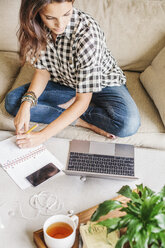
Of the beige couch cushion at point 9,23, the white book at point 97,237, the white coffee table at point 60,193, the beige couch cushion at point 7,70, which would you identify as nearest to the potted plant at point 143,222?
the white book at point 97,237

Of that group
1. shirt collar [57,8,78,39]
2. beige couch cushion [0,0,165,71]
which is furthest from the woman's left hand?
beige couch cushion [0,0,165,71]

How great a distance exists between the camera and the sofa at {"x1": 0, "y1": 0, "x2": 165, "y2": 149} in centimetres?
145

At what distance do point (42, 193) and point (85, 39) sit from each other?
0.71 metres

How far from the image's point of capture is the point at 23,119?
126 centimetres

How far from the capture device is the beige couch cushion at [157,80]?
141 cm

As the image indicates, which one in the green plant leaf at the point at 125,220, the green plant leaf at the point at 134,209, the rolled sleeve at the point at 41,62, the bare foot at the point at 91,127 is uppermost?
the rolled sleeve at the point at 41,62

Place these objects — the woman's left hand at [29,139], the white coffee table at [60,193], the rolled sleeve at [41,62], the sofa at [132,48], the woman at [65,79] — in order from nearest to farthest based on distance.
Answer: the white coffee table at [60,193] → the woman at [65,79] → the woman's left hand at [29,139] → the rolled sleeve at [41,62] → the sofa at [132,48]

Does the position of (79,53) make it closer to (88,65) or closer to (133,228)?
(88,65)

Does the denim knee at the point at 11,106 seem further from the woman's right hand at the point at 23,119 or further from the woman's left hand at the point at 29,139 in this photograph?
the woman's left hand at the point at 29,139

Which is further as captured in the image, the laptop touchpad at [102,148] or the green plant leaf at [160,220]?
the laptop touchpad at [102,148]

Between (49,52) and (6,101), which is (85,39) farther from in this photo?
(6,101)

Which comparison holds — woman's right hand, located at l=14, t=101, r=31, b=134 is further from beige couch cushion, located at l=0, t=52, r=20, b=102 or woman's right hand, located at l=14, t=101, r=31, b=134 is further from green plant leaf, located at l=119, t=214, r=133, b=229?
green plant leaf, located at l=119, t=214, r=133, b=229

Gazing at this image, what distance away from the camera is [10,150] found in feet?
4.04

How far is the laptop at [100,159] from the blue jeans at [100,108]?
0.13m
